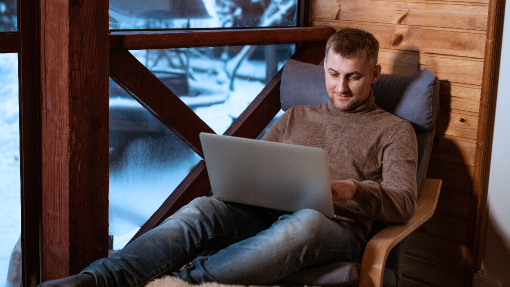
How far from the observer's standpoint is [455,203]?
2.17 metres

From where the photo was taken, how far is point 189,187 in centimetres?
218

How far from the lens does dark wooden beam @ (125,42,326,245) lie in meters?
2.13

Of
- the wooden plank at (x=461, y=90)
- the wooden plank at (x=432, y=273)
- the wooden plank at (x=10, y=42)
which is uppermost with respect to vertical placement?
the wooden plank at (x=10, y=42)

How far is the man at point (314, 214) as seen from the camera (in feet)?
4.70

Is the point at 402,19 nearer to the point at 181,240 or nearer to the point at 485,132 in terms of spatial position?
the point at 485,132

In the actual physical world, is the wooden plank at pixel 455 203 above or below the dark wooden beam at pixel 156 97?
below

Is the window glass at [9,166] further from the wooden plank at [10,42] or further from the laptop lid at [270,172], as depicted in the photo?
the laptop lid at [270,172]

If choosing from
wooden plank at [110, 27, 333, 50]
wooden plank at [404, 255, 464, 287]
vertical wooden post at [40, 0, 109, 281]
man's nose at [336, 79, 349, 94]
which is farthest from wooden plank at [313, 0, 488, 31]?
vertical wooden post at [40, 0, 109, 281]

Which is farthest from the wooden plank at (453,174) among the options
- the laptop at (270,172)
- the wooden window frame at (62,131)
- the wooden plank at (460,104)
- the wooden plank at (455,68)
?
the wooden window frame at (62,131)

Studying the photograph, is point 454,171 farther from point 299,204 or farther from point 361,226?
point 299,204

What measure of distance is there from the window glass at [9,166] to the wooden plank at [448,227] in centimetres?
164

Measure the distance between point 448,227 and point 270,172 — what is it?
114 centimetres

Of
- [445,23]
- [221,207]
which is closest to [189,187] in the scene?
[221,207]

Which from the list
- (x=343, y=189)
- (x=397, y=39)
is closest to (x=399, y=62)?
(x=397, y=39)
